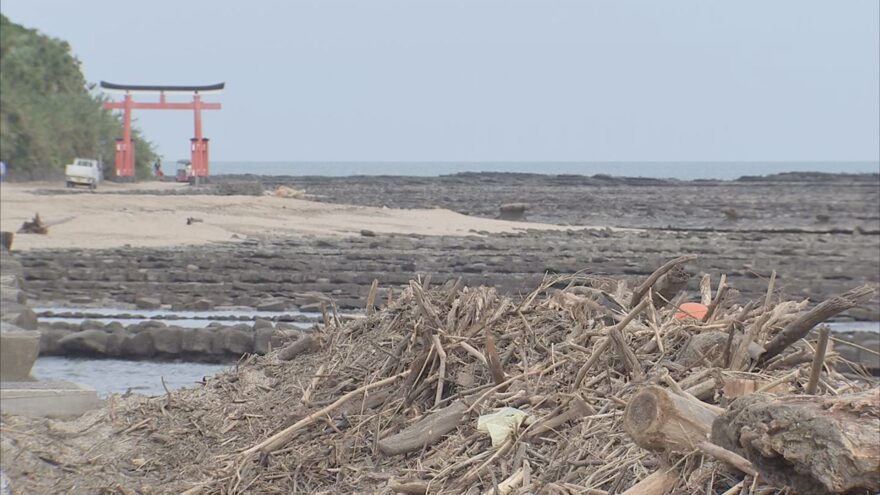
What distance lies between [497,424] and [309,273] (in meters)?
15.7

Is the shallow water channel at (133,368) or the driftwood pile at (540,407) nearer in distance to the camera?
the driftwood pile at (540,407)

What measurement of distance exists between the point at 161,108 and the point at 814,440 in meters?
57.4

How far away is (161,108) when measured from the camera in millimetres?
58188

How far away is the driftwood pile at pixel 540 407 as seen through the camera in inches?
145

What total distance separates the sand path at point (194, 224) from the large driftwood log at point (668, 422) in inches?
851

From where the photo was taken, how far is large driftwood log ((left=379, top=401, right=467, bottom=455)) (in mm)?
5527

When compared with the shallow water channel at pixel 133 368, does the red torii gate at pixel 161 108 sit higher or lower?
higher

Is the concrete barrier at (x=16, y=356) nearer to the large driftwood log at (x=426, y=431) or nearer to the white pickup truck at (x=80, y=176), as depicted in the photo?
the large driftwood log at (x=426, y=431)

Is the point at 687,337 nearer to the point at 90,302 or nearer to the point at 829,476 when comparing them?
the point at 829,476

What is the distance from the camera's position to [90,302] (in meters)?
18.2

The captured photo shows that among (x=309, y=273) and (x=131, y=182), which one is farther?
(x=131, y=182)

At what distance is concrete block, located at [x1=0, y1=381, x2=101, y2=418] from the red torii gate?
48432 millimetres

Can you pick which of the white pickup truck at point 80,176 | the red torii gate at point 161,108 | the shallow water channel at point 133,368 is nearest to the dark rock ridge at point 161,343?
the shallow water channel at point 133,368

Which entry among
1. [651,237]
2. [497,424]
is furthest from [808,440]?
[651,237]
